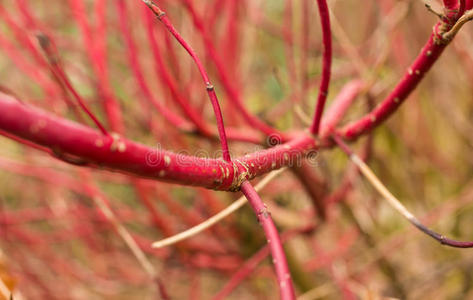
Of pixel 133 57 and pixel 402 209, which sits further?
pixel 133 57

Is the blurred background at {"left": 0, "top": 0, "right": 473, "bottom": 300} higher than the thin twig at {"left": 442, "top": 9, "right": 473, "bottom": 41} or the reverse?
higher

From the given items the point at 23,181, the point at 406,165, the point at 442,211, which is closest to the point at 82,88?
the point at 23,181

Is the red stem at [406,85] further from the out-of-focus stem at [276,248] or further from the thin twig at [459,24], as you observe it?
the out-of-focus stem at [276,248]

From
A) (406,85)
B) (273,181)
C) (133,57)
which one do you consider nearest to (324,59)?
(406,85)

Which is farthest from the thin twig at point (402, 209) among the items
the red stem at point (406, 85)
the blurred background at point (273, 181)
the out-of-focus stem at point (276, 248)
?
the blurred background at point (273, 181)

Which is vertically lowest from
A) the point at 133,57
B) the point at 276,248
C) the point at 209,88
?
the point at 276,248

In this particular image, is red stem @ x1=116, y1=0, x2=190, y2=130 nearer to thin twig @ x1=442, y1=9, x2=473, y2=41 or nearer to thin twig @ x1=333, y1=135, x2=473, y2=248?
thin twig @ x1=333, y1=135, x2=473, y2=248

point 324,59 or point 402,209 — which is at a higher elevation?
point 324,59

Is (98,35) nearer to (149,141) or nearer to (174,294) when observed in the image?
(149,141)

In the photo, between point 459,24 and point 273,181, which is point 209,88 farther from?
point 273,181

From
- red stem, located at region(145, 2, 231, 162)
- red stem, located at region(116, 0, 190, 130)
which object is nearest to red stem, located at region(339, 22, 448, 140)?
red stem, located at region(145, 2, 231, 162)

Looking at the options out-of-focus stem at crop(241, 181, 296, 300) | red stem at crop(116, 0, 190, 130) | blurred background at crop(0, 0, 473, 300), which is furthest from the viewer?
blurred background at crop(0, 0, 473, 300)
